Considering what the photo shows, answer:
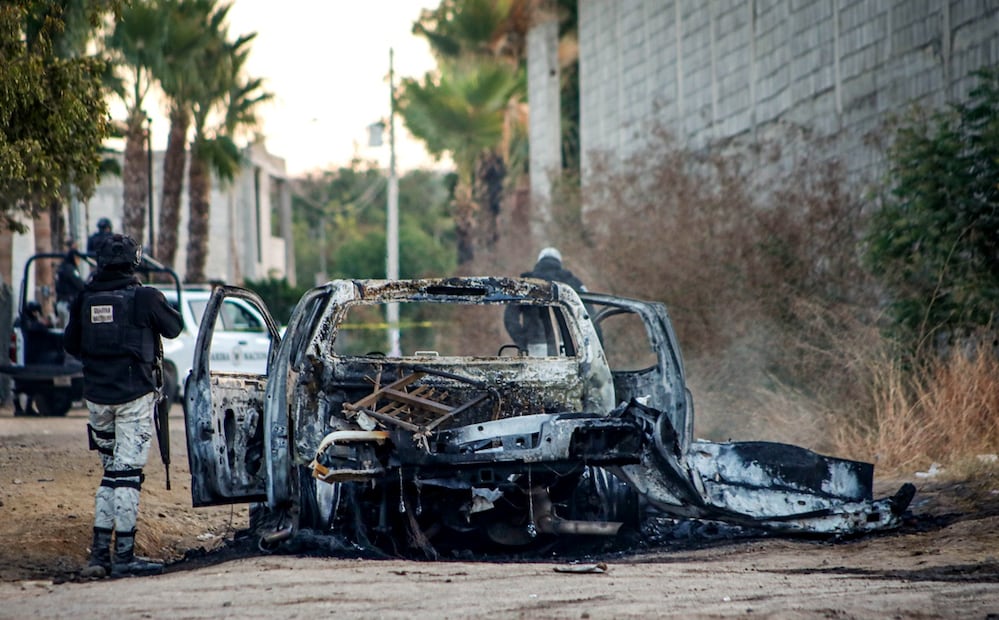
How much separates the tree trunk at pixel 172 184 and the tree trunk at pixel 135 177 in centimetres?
84

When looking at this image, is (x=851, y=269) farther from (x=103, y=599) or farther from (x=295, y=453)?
(x=103, y=599)

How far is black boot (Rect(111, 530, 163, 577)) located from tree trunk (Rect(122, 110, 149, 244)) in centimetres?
2438

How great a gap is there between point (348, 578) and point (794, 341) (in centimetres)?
797

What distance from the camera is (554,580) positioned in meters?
6.73

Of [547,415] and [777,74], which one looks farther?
[777,74]

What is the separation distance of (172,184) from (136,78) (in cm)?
319

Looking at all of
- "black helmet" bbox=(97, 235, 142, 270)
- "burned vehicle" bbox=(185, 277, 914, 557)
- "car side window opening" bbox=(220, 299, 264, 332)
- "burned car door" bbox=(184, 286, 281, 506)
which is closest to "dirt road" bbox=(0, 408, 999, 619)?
"burned vehicle" bbox=(185, 277, 914, 557)

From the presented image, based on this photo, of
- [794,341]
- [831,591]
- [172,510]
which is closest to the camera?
[831,591]

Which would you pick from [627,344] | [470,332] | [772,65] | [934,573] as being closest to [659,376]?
[934,573]

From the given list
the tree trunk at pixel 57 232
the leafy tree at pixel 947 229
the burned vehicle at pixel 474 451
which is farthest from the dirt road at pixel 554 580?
the tree trunk at pixel 57 232

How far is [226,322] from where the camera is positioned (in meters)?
19.9

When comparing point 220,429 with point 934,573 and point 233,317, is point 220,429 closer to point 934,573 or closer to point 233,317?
point 934,573

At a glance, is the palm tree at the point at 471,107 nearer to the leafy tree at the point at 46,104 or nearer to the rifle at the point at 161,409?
the leafy tree at the point at 46,104

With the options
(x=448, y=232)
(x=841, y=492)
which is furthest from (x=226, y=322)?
(x=448, y=232)
